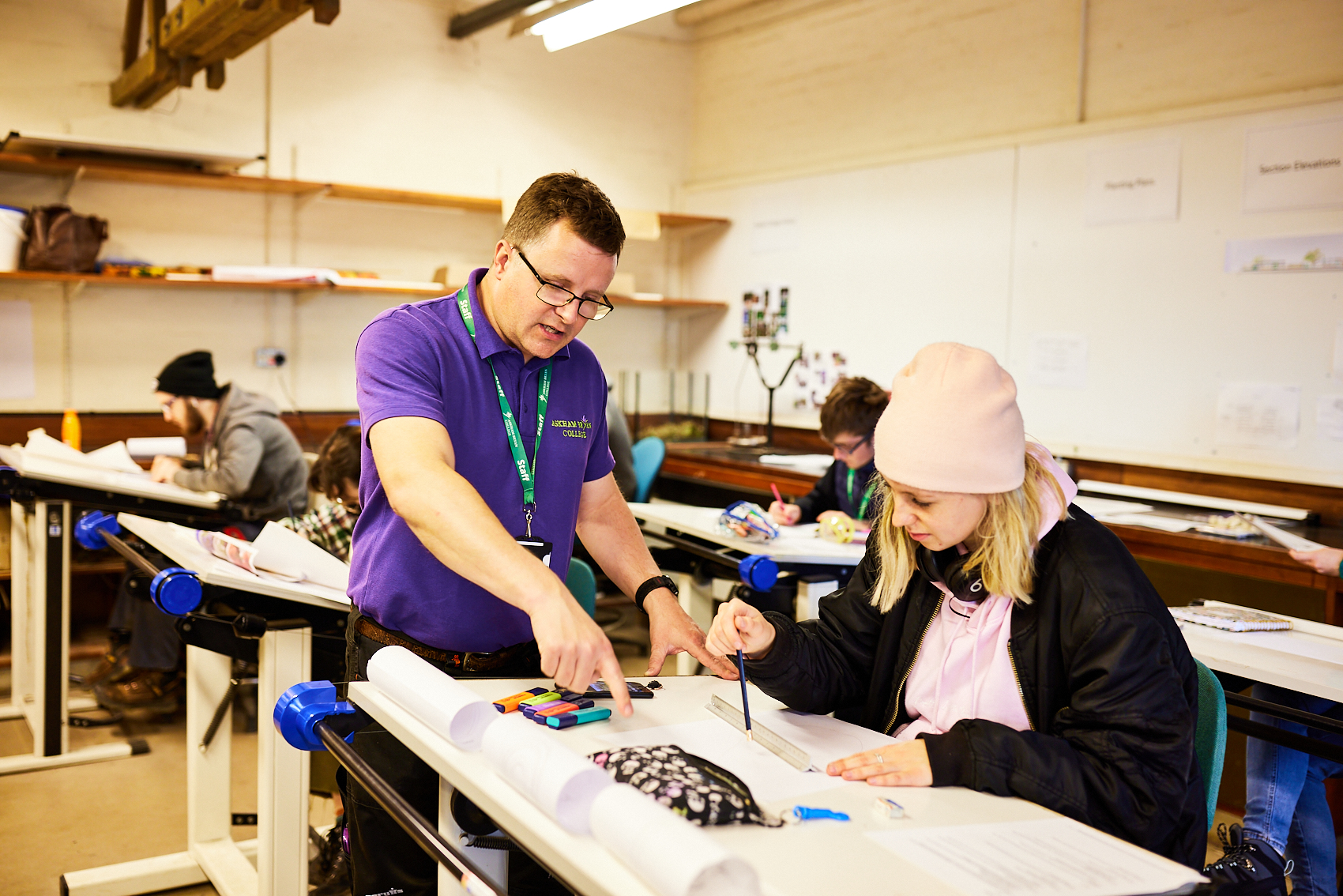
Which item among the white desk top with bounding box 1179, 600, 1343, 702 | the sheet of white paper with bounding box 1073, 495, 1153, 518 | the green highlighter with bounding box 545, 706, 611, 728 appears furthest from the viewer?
the sheet of white paper with bounding box 1073, 495, 1153, 518

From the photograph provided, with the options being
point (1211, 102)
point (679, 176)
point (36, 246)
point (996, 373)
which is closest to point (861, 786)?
point (996, 373)

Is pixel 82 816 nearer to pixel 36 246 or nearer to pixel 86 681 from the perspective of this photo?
→ pixel 86 681

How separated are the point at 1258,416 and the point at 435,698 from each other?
11.4 ft

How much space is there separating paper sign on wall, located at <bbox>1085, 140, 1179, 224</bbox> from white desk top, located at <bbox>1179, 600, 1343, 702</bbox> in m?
2.15

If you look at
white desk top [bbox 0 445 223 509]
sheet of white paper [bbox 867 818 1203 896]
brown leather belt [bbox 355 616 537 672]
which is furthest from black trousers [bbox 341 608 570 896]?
white desk top [bbox 0 445 223 509]

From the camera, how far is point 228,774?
2658 millimetres

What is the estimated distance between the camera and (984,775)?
4.21 ft

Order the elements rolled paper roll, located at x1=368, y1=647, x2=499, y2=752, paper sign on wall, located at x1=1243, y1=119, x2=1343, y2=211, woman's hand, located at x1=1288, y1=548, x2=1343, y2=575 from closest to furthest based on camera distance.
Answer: rolled paper roll, located at x1=368, y1=647, x2=499, y2=752, woman's hand, located at x1=1288, y1=548, x2=1343, y2=575, paper sign on wall, located at x1=1243, y1=119, x2=1343, y2=211

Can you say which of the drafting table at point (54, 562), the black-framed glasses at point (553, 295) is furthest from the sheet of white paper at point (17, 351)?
the black-framed glasses at point (553, 295)

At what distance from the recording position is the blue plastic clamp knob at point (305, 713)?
142 cm

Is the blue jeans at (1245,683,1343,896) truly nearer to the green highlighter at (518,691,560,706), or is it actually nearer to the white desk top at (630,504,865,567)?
the white desk top at (630,504,865,567)

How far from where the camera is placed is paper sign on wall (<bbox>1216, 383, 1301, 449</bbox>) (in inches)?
145

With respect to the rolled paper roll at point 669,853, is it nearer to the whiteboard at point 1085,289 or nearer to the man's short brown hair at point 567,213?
the man's short brown hair at point 567,213

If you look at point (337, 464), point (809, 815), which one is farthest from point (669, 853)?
point (337, 464)
